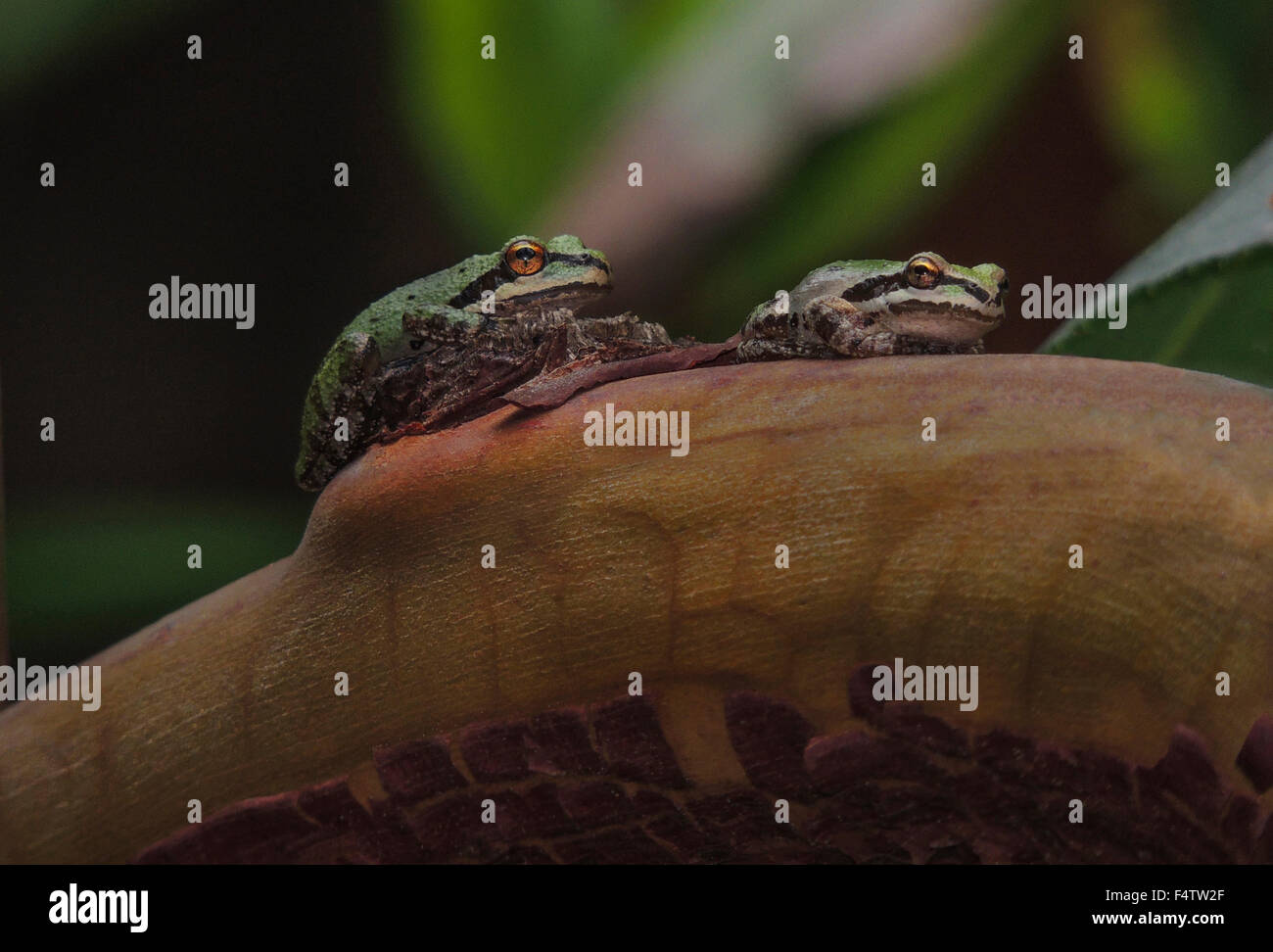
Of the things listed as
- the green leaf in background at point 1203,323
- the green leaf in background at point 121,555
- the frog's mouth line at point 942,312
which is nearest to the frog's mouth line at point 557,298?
the frog's mouth line at point 942,312

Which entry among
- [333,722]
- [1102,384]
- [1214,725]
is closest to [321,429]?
[333,722]

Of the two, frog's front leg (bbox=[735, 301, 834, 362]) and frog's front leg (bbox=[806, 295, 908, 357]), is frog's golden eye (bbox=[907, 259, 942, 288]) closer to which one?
frog's front leg (bbox=[806, 295, 908, 357])

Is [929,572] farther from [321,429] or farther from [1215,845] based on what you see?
[321,429]

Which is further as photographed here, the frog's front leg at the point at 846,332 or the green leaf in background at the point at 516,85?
the green leaf in background at the point at 516,85

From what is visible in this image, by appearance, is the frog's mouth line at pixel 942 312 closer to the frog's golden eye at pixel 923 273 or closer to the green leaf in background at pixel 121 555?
the frog's golden eye at pixel 923 273

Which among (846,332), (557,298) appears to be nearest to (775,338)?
(846,332)

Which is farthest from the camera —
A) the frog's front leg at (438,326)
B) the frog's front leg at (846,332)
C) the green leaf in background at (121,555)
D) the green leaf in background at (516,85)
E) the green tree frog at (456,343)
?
the green leaf in background at (121,555)
